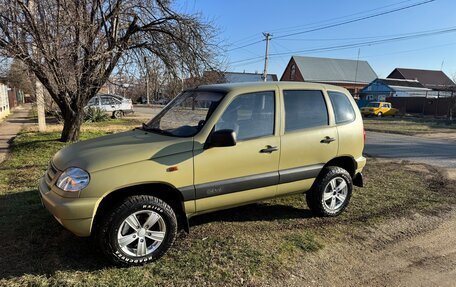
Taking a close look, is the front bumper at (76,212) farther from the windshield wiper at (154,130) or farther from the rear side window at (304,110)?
the rear side window at (304,110)

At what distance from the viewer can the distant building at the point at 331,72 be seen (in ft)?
218

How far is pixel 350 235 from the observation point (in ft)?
14.8

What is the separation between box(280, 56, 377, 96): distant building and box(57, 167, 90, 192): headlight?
2524 inches

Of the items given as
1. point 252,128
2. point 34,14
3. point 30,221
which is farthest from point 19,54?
point 252,128

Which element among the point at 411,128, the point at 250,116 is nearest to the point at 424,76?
the point at 411,128

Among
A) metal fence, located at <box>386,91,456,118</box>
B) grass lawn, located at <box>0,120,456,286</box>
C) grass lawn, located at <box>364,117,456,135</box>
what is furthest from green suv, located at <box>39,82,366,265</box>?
metal fence, located at <box>386,91,456,118</box>

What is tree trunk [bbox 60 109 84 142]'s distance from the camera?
1055cm

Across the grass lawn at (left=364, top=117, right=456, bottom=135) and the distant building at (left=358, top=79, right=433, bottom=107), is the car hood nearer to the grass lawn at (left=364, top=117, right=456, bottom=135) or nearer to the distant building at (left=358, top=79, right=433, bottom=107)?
the grass lawn at (left=364, top=117, right=456, bottom=135)

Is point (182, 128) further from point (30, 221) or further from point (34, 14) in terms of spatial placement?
point (34, 14)

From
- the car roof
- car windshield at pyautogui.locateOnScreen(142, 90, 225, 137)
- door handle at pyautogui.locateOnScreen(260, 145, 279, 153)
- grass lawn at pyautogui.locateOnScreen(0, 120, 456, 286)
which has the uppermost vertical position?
the car roof

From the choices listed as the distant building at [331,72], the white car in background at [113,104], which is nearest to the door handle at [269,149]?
the white car in background at [113,104]

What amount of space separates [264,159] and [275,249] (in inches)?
39.8

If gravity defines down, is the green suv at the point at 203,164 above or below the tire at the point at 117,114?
above

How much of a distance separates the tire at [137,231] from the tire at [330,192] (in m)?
2.07
